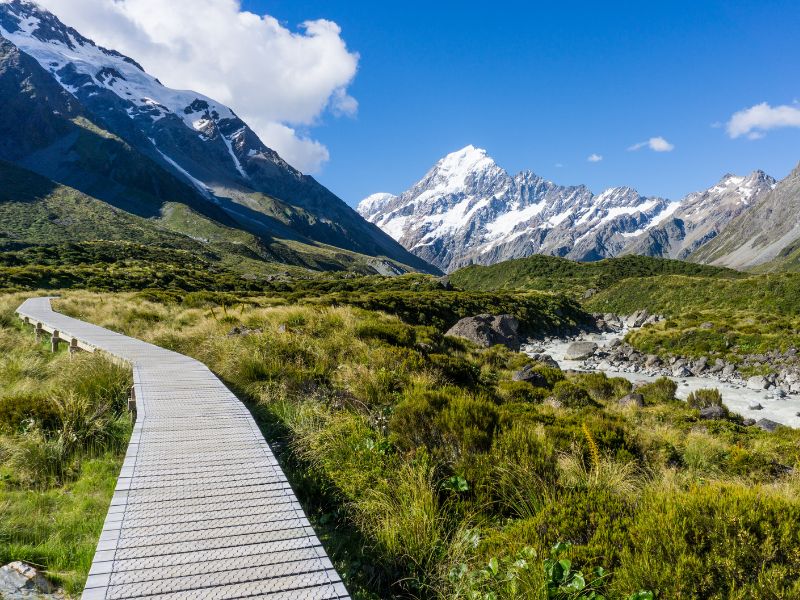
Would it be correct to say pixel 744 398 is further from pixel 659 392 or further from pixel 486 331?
pixel 486 331

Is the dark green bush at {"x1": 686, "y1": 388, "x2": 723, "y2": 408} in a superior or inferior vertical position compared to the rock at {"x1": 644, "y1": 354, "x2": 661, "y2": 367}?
inferior

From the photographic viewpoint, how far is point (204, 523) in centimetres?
402

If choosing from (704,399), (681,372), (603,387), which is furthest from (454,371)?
(681,372)

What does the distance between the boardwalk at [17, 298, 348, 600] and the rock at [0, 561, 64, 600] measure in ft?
1.94

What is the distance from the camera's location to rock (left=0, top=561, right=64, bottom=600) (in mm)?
3531

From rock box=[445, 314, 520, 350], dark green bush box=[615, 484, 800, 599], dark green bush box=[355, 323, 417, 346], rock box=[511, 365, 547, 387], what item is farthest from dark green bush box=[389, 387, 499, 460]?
rock box=[445, 314, 520, 350]

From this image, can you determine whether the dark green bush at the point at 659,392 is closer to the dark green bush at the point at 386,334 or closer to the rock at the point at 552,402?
the rock at the point at 552,402

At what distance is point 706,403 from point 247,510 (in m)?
17.7

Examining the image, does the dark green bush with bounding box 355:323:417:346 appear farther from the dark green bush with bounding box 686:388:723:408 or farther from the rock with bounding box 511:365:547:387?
the dark green bush with bounding box 686:388:723:408

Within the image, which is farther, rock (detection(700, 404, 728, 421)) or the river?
the river

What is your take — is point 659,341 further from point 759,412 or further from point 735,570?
point 735,570

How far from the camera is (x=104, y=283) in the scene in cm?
4875

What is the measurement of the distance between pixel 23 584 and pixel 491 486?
14.4ft

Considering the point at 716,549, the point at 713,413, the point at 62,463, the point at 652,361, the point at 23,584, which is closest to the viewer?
the point at 716,549
